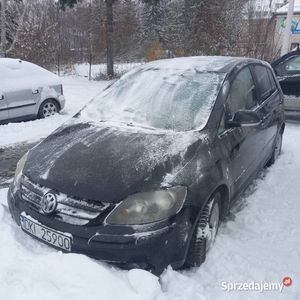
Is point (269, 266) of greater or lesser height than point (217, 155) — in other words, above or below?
below

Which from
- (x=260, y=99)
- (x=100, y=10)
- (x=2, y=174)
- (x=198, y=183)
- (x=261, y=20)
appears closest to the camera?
(x=198, y=183)

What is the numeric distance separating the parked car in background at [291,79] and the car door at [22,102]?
19.1 ft

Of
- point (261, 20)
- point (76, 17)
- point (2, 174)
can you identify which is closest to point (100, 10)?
point (76, 17)

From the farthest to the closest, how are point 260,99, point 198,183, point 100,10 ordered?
1. point 100,10
2. point 260,99
3. point 198,183

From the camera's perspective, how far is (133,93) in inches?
142

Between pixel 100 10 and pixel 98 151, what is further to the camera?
pixel 100 10

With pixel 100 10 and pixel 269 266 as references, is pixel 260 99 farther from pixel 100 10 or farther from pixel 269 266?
pixel 100 10

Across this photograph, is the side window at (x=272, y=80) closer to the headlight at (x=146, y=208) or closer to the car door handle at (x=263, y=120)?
the car door handle at (x=263, y=120)

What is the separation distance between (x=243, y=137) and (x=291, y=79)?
201 inches

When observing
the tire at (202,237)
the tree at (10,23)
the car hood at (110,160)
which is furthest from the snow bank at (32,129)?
the tree at (10,23)

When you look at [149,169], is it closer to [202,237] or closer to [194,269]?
[202,237]

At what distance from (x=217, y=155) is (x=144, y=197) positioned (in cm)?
86

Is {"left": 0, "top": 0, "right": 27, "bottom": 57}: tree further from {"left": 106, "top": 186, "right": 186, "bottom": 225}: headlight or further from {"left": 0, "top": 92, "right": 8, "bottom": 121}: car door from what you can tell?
{"left": 106, "top": 186, "right": 186, "bottom": 225}: headlight

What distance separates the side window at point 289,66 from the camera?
7.74 m
